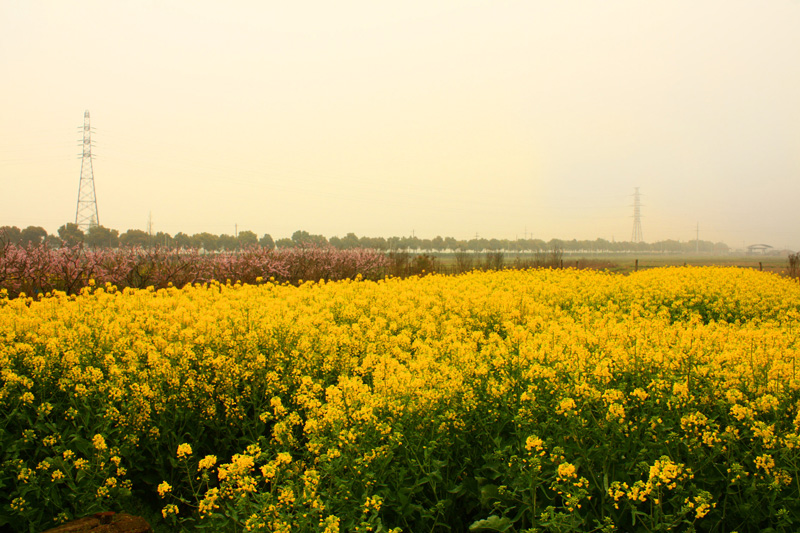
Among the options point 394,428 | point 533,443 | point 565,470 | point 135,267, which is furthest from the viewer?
point 135,267

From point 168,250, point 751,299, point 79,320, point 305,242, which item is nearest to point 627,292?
point 751,299

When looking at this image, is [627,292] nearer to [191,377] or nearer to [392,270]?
[191,377]

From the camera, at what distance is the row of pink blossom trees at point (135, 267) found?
11.2 m

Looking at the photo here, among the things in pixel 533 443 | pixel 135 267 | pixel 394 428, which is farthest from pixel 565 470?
pixel 135 267

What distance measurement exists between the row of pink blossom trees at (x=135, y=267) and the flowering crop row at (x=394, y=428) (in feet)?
20.0

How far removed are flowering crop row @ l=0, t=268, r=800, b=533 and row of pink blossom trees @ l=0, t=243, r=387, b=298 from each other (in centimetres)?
611

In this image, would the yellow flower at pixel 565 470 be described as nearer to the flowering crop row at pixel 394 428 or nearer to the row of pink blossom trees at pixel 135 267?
the flowering crop row at pixel 394 428

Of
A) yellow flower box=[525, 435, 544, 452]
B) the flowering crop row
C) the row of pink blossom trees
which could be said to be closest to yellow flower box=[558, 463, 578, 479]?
the flowering crop row

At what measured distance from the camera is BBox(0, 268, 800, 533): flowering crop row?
10.1ft

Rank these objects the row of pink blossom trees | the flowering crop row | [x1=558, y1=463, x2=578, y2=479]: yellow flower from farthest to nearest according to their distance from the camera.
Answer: the row of pink blossom trees, the flowering crop row, [x1=558, y1=463, x2=578, y2=479]: yellow flower

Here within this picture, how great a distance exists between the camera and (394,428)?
11.5 ft

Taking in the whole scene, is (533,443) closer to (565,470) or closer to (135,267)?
(565,470)

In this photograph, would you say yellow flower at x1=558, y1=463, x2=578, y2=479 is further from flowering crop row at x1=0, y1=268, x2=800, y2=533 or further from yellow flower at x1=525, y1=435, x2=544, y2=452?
yellow flower at x1=525, y1=435, x2=544, y2=452

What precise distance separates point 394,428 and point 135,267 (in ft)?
36.6
